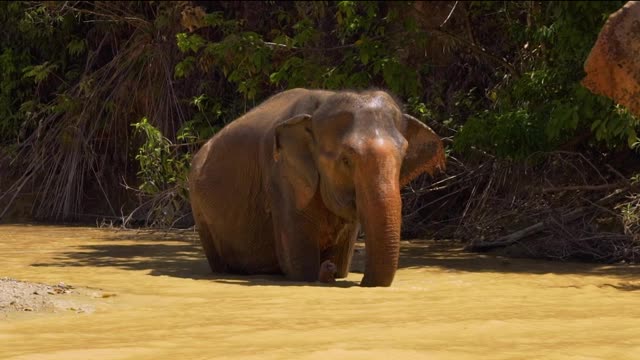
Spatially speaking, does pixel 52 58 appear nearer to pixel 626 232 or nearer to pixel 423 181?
pixel 423 181

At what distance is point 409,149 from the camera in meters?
8.44

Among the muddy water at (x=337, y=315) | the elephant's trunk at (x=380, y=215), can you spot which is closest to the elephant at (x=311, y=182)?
the elephant's trunk at (x=380, y=215)

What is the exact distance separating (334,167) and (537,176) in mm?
4456

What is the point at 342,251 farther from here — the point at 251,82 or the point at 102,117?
the point at 102,117

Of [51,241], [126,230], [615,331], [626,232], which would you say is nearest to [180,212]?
[126,230]

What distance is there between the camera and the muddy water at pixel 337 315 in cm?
432

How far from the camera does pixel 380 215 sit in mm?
7434

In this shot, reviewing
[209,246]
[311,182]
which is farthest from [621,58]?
[209,246]

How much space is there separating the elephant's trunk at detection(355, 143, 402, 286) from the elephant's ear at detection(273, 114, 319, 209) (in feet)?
2.03

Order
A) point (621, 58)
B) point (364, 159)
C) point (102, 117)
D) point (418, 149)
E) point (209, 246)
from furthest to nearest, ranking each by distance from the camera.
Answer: point (102, 117)
point (209, 246)
point (418, 149)
point (364, 159)
point (621, 58)

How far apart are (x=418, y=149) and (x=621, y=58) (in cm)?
231

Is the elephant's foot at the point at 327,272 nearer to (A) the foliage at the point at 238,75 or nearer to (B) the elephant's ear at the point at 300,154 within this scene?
(B) the elephant's ear at the point at 300,154

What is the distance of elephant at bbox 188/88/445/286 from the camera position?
754 centimetres

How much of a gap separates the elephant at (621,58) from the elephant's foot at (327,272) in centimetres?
224
